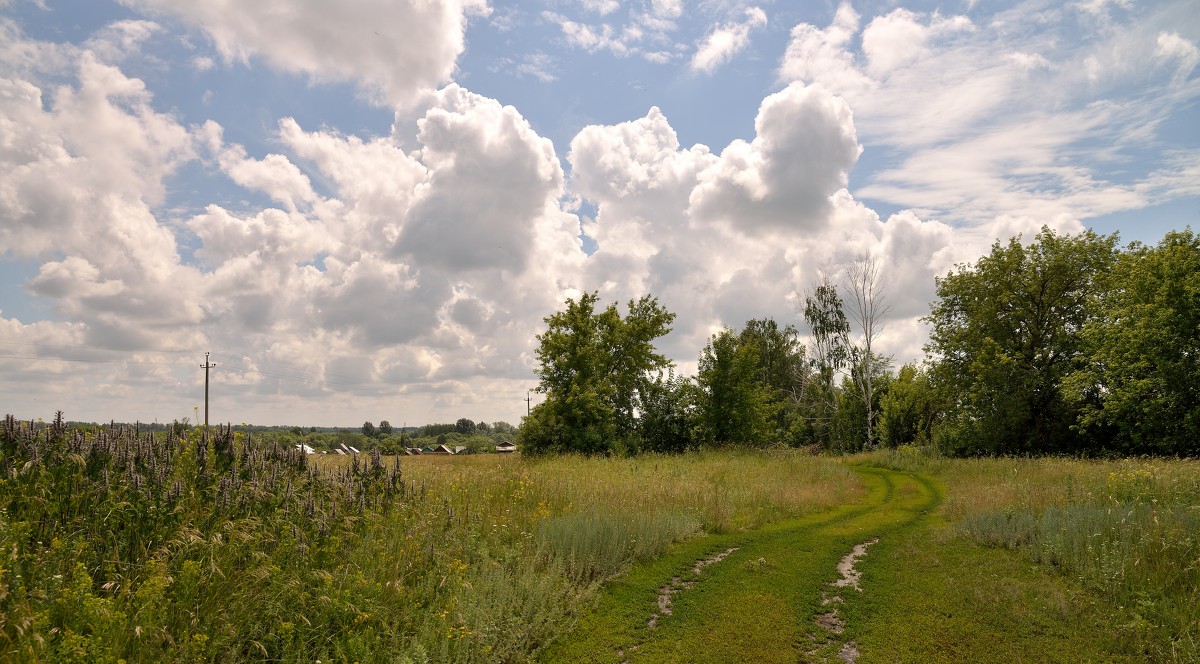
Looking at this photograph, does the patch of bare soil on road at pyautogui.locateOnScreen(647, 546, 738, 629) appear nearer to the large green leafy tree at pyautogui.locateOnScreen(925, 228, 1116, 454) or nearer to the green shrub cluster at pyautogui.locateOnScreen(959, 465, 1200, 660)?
the green shrub cluster at pyautogui.locateOnScreen(959, 465, 1200, 660)

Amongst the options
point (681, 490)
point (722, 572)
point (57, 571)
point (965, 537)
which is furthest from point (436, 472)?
point (965, 537)

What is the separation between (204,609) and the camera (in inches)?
202

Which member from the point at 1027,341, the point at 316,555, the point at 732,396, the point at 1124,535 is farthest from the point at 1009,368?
the point at 316,555

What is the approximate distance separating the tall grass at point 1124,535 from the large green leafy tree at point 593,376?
19.9 meters

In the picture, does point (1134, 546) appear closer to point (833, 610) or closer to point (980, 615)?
point (980, 615)

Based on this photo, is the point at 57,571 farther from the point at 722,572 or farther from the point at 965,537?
the point at 965,537

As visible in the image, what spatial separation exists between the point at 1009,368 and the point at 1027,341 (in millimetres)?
2335

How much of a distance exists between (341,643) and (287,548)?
114 centimetres

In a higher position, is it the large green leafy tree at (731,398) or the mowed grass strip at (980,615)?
the large green leafy tree at (731,398)

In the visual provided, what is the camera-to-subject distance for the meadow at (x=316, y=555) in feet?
15.4

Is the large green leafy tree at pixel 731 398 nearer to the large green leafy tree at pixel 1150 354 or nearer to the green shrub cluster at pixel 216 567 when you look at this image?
the large green leafy tree at pixel 1150 354

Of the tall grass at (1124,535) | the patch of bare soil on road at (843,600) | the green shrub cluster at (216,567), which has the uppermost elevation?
the green shrub cluster at (216,567)

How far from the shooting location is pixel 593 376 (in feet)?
111

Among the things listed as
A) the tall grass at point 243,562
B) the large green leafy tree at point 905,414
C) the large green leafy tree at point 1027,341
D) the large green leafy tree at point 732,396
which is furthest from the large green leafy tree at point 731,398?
the tall grass at point 243,562
